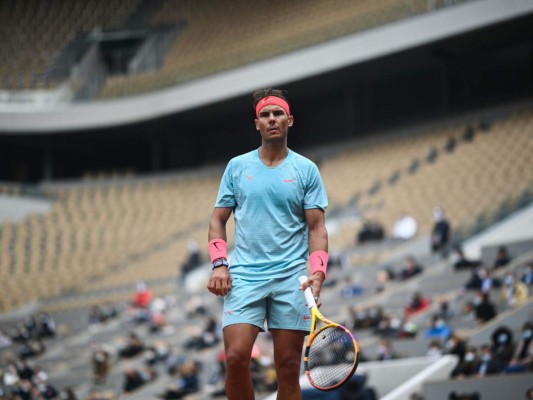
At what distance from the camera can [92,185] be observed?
37375 millimetres

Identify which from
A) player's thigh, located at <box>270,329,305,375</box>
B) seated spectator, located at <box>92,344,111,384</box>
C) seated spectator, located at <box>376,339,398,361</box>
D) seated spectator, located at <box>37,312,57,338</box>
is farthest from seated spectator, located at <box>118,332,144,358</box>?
player's thigh, located at <box>270,329,305,375</box>

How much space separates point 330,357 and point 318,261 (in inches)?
21.8

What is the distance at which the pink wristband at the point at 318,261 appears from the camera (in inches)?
217

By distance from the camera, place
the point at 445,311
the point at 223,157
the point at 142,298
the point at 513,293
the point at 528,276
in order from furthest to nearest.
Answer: the point at 223,157, the point at 142,298, the point at 445,311, the point at 528,276, the point at 513,293

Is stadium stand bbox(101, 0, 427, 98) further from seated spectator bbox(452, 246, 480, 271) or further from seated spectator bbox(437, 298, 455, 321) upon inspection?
seated spectator bbox(437, 298, 455, 321)

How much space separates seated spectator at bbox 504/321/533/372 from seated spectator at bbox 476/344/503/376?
13 cm

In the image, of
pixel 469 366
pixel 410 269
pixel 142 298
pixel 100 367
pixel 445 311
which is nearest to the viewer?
pixel 469 366

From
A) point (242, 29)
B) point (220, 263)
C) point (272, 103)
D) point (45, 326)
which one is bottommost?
point (45, 326)

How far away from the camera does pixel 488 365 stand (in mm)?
11758

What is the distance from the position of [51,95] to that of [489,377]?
30368mm

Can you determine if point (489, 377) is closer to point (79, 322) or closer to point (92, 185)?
point (79, 322)

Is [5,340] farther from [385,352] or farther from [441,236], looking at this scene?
[385,352]

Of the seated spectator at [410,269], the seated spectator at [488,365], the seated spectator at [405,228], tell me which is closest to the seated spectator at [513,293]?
the seated spectator at [488,365]

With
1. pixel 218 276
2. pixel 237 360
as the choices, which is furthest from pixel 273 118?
pixel 237 360
